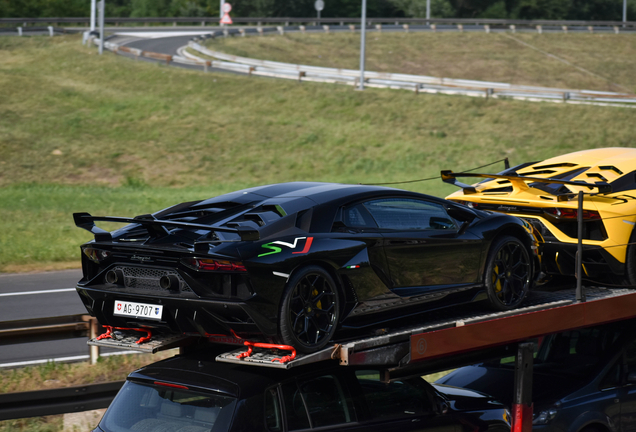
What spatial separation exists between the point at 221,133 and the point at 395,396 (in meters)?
28.1

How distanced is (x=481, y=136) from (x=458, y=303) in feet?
88.1

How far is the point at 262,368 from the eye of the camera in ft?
15.7

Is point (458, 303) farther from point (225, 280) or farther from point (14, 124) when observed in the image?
point (14, 124)

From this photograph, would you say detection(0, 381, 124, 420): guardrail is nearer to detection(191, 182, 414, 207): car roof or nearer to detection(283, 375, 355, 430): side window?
detection(191, 182, 414, 207): car roof

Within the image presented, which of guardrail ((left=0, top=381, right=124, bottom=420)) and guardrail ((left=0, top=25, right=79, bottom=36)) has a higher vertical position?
guardrail ((left=0, top=25, right=79, bottom=36))

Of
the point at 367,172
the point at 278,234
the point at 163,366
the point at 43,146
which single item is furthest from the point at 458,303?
the point at 43,146

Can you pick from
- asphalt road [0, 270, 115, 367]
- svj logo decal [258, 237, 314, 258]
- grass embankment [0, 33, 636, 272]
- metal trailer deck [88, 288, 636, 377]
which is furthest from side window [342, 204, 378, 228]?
grass embankment [0, 33, 636, 272]

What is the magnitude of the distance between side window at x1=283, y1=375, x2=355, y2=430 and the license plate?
1091 mm

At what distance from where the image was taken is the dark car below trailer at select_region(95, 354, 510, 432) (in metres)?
4.34

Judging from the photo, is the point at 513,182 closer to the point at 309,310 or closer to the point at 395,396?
the point at 395,396

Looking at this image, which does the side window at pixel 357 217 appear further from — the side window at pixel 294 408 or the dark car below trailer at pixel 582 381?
the dark car below trailer at pixel 582 381

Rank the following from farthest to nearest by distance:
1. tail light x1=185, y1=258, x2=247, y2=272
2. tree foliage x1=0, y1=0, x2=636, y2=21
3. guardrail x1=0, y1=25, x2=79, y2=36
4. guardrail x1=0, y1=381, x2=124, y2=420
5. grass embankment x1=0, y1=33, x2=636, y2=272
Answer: tree foliage x1=0, y1=0, x2=636, y2=21
guardrail x1=0, y1=25, x2=79, y2=36
grass embankment x1=0, y1=33, x2=636, y2=272
guardrail x1=0, y1=381, x2=124, y2=420
tail light x1=185, y1=258, x2=247, y2=272

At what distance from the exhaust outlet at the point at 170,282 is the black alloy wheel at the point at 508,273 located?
2.83 metres

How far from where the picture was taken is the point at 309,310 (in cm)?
513
